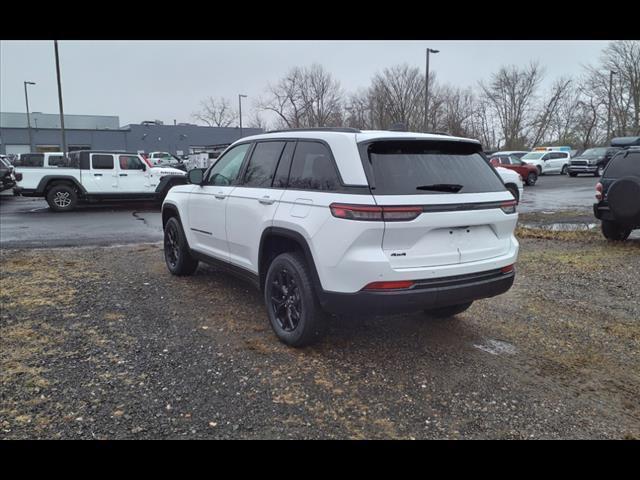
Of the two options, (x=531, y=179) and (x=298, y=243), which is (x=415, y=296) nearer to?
(x=298, y=243)

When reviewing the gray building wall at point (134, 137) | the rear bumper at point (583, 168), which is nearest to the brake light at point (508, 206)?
the rear bumper at point (583, 168)

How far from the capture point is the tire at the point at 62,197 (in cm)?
1414

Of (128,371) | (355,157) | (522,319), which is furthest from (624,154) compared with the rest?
(128,371)

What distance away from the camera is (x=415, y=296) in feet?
10.9

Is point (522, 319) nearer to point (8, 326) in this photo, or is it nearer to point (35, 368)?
point (35, 368)

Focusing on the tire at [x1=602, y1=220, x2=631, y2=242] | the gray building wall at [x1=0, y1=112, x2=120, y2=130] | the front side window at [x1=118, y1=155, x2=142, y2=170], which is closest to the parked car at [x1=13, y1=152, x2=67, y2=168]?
the front side window at [x1=118, y1=155, x2=142, y2=170]

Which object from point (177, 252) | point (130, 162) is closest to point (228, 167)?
point (177, 252)

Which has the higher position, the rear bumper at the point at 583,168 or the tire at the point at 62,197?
the rear bumper at the point at 583,168

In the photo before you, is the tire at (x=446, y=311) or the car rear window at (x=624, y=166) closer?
the tire at (x=446, y=311)

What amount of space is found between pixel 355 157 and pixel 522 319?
2543 mm

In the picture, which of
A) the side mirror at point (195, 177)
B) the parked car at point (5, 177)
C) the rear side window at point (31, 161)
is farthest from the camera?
the parked car at point (5, 177)

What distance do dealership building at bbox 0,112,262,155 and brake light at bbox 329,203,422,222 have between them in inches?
1855

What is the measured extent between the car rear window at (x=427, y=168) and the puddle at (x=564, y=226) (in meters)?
7.20

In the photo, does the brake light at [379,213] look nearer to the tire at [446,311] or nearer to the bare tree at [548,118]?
the tire at [446,311]
